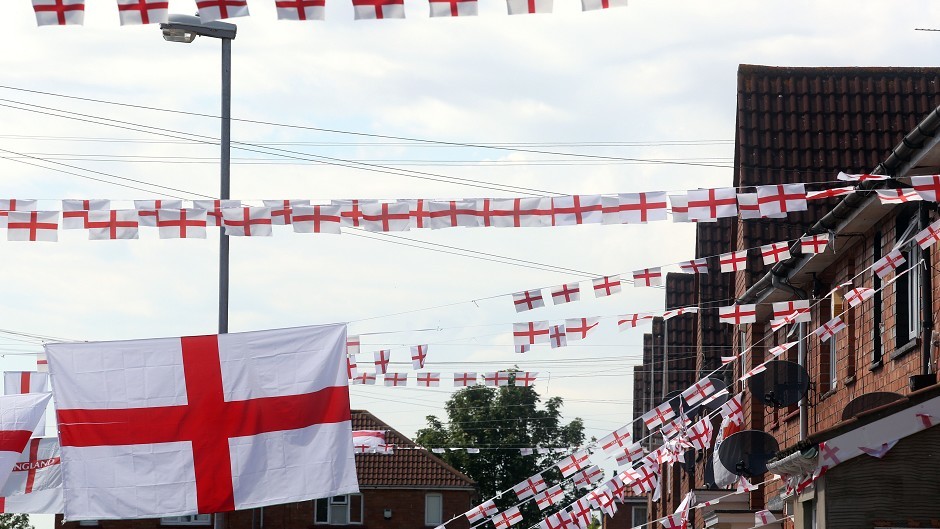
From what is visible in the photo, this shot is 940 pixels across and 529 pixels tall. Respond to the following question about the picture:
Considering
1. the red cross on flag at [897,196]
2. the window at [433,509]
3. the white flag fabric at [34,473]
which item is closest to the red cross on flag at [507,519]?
the white flag fabric at [34,473]

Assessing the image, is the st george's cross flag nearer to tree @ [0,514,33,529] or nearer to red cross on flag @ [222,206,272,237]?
red cross on flag @ [222,206,272,237]

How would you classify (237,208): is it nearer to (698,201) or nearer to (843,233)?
(698,201)

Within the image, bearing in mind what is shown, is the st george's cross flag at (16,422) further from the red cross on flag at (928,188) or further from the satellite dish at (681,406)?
the red cross on flag at (928,188)

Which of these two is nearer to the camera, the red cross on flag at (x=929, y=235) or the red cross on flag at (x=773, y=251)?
the red cross on flag at (x=929, y=235)

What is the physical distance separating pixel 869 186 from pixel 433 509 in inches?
1773

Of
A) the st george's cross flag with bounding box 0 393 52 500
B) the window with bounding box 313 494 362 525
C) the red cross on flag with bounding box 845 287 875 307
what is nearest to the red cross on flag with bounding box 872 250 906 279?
the red cross on flag with bounding box 845 287 875 307

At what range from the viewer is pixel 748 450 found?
57.5 feet

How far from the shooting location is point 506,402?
7769 centimetres

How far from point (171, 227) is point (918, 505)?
6.39m

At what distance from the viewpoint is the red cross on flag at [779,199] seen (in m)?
11.9

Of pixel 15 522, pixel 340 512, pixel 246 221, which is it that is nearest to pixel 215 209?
pixel 246 221

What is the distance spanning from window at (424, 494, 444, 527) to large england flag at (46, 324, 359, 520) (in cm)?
4635

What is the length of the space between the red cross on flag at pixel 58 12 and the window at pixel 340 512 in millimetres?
50029

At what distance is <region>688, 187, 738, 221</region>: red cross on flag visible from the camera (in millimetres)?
11945
